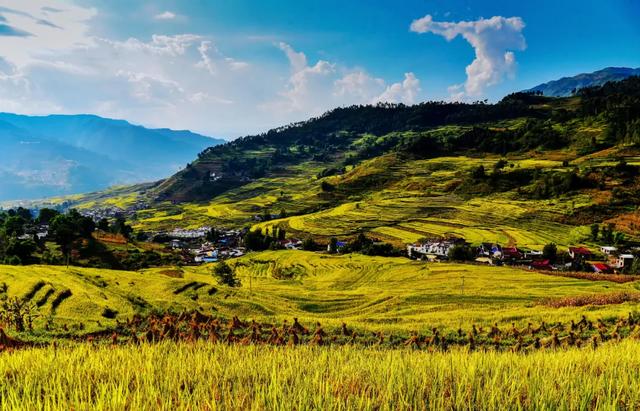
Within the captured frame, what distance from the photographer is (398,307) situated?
128 feet

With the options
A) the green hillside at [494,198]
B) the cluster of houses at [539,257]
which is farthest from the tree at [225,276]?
the green hillside at [494,198]

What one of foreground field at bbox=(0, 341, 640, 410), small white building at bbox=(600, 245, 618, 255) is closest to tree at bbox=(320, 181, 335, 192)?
small white building at bbox=(600, 245, 618, 255)

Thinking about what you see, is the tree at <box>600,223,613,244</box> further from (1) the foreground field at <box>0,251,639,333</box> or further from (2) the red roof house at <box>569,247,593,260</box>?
(1) the foreground field at <box>0,251,639,333</box>

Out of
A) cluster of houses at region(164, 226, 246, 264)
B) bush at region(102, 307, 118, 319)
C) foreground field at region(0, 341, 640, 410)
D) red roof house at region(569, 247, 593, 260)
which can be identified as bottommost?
cluster of houses at region(164, 226, 246, 264)

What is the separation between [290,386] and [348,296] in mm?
42630

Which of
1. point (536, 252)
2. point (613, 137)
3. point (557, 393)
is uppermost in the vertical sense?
point (613, 137)

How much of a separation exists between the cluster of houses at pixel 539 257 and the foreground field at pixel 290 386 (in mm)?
80916

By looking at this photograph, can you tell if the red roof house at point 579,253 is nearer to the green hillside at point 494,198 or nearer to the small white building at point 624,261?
the small white building at point 624,261

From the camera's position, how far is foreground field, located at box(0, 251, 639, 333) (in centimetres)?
2558

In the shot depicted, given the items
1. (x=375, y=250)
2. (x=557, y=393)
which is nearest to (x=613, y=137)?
(x=375, y=250)

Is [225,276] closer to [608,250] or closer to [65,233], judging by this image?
[65,233]

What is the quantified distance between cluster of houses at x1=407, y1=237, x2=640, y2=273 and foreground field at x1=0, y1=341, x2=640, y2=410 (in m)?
80.9

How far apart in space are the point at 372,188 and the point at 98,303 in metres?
157

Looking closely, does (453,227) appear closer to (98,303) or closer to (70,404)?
(98,303)
